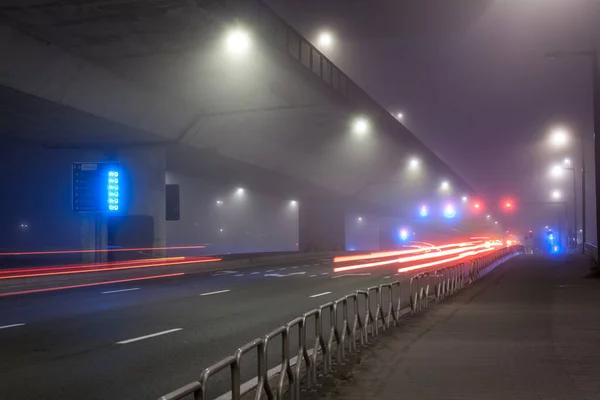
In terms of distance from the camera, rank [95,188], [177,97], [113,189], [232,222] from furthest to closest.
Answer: [232,222] → [113,189] → [95,188] → [177,97]

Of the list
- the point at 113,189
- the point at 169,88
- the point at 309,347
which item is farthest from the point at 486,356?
the point at 113,189

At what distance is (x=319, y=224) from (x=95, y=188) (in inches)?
1334

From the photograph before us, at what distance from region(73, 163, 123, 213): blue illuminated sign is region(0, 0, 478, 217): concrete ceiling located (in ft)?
4.73

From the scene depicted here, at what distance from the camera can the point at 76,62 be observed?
2466 centimetres

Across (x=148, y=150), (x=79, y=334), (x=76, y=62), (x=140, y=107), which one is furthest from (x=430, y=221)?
(x=79, y=334)

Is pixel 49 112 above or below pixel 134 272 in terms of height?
above

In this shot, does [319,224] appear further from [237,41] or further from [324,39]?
[237,41]

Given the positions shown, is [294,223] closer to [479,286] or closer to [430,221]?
[430,221]

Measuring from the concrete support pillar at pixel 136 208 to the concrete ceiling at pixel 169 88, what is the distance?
1.68 m

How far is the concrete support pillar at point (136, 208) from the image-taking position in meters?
36.7

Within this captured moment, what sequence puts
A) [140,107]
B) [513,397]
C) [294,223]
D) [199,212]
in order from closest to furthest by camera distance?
[513,397]
[140,107]
[199,212]
[294,223]

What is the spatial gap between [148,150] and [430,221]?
5026cm

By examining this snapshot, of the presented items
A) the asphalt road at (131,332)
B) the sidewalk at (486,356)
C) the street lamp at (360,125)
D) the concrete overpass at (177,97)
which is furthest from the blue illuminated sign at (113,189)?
the sidewalk at (486,356)

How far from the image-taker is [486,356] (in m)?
11.2
